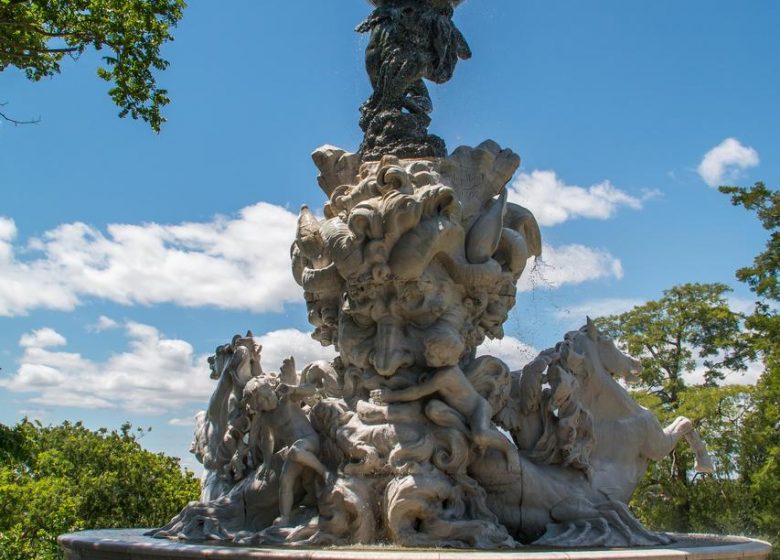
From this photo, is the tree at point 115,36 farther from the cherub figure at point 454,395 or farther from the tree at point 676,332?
the tree at point 676,332

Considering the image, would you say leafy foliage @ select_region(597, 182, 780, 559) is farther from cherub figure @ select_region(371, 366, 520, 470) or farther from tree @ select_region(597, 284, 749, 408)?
cherub figure @ select_region(371, 366, 520, 470)

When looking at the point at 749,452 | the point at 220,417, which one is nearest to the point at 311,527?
the point at 220,417

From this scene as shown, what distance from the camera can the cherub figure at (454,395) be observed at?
Answer: 323 inches

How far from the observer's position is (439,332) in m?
8.51

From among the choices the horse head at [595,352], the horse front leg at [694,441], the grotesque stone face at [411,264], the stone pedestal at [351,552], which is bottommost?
the stone pedestal at [351,552]

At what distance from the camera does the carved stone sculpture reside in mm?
7750

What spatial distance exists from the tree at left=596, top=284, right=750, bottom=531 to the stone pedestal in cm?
1579

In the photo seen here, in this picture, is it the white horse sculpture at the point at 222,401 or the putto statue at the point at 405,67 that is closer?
the white horse sculpture at the point at 222,401

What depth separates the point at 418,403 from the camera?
8.40 m

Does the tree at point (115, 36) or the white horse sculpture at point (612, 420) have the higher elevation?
the tree at point (115, 36)

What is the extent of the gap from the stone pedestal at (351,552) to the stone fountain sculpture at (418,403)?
0.70 metres

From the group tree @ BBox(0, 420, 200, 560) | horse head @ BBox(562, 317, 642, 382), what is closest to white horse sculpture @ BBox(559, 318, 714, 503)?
horse head @ BBox(562, 317, 642, 382)

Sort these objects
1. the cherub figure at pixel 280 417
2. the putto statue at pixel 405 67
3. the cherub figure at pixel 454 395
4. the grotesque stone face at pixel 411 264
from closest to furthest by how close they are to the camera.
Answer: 1. the cherub figure at pixel 454 395
2. the cherub figure at pixel 280 417
3. the grotesque stone face at pixel 411 264
4. the putto statue at pixel 405 67

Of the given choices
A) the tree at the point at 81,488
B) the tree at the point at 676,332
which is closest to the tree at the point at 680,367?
the tree at the point at 676,332
